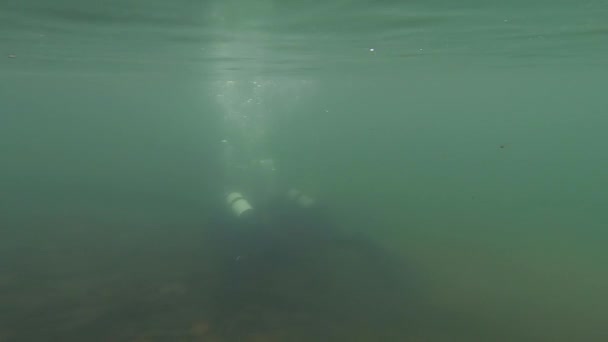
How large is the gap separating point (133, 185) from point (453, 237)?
719 inches

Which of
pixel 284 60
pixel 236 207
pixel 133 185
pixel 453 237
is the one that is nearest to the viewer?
pixel 236 207

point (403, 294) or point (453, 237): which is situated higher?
point (403, 294)

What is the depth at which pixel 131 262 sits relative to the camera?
11.8 meters

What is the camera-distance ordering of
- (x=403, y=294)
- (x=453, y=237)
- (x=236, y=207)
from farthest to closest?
(x=453, y=237), (x=236, y=207), (x=403, y=294)

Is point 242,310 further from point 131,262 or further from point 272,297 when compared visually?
point 131,262

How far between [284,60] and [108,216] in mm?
9957

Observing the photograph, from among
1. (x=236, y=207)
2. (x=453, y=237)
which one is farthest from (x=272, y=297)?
(x=453, y=237)

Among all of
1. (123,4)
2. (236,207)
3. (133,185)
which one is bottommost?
(133,185)

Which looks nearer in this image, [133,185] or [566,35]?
[566,35]

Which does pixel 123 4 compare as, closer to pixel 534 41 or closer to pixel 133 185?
pixel 534 41

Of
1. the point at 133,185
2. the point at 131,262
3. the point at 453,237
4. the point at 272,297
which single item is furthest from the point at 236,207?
the point at 133,185

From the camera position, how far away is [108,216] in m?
17.0

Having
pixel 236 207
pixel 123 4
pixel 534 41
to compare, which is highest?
pixel 123 4

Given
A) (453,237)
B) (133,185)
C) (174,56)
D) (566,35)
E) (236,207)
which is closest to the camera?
(566,35)
